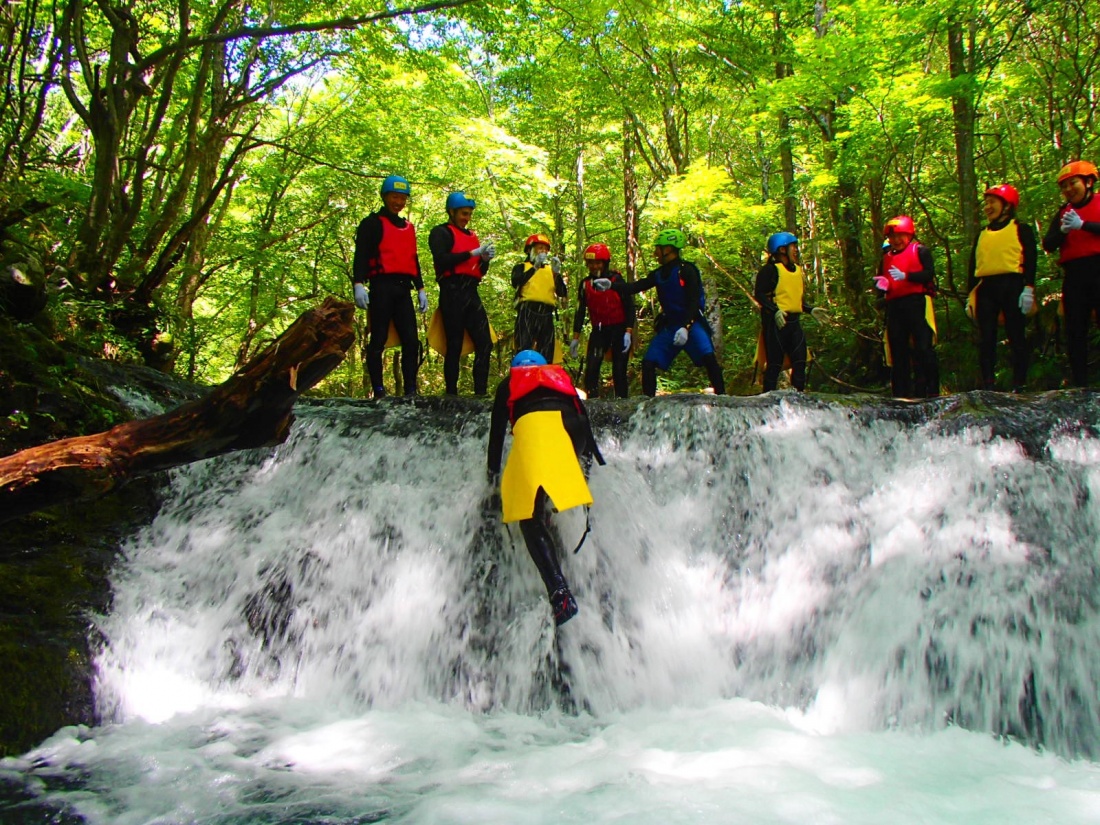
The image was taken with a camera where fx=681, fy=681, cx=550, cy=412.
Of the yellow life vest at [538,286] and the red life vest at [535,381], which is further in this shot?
the yellow life vest at [538,286]

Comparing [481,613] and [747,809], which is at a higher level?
[481,613]

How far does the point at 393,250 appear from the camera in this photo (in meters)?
6.35

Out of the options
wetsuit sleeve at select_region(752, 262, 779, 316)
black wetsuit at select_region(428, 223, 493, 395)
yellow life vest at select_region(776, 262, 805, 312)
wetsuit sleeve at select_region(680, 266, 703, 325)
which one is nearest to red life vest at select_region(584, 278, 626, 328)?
wetsuit sleeve at select_region(680, 266, 703, 325)

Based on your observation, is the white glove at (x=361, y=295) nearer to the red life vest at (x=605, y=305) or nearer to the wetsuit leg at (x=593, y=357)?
the red life vest at (x=605, y=305)

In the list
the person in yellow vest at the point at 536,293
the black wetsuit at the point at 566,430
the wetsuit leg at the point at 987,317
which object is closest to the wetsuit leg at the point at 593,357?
the person in yellow vest at the point at 536,293

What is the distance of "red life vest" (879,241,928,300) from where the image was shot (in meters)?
6.53

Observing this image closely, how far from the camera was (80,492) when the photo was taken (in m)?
3.18

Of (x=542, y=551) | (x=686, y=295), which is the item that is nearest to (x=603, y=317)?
(x=686, y=295)

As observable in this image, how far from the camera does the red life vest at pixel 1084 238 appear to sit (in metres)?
5.64

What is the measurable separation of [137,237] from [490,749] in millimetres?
9373

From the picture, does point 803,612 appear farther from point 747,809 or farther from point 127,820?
point 127,820

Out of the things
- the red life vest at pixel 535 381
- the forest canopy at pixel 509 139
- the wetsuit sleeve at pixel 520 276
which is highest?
the forest canopy at pixel 509 139

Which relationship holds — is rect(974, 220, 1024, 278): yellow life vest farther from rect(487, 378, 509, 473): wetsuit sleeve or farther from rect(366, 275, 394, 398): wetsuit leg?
rect(366, 275, 394, 398): wetsuit leg

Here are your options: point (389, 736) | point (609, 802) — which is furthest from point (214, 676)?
point (609, 802)
